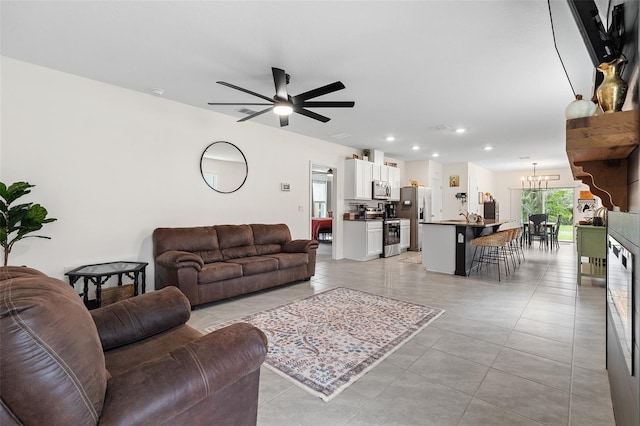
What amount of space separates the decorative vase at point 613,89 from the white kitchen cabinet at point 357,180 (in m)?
5.42

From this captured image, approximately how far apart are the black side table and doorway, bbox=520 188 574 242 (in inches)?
475

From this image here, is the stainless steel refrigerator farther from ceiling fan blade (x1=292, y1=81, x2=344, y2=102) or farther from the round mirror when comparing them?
ceiling fan blade (x1=292, y1=81, x2=344, y2=102)

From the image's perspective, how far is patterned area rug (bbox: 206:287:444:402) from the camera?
220cm

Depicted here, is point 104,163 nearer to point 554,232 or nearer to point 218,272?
point 218,272

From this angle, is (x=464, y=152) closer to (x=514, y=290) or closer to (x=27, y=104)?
(x=514, y=290)

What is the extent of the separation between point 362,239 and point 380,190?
4.78 ft

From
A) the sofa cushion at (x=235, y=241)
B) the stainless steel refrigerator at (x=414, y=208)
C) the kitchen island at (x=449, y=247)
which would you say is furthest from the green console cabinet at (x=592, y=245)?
the sofa cushion at (x=235, y=241)

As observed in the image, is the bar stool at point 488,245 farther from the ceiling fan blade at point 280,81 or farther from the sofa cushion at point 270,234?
the ceiling fan blade at point 280,81

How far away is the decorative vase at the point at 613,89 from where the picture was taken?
1.36 metres

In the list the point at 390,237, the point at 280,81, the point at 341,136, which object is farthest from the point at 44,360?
the point at 390,237

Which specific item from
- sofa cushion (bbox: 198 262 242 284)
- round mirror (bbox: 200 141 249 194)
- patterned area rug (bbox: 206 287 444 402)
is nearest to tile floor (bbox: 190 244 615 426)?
patterned area rug (bbox: 206 287 444 402)

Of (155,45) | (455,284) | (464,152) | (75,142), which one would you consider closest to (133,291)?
(75,142)

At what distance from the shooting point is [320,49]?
2.79 meters

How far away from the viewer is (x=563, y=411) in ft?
5.84
